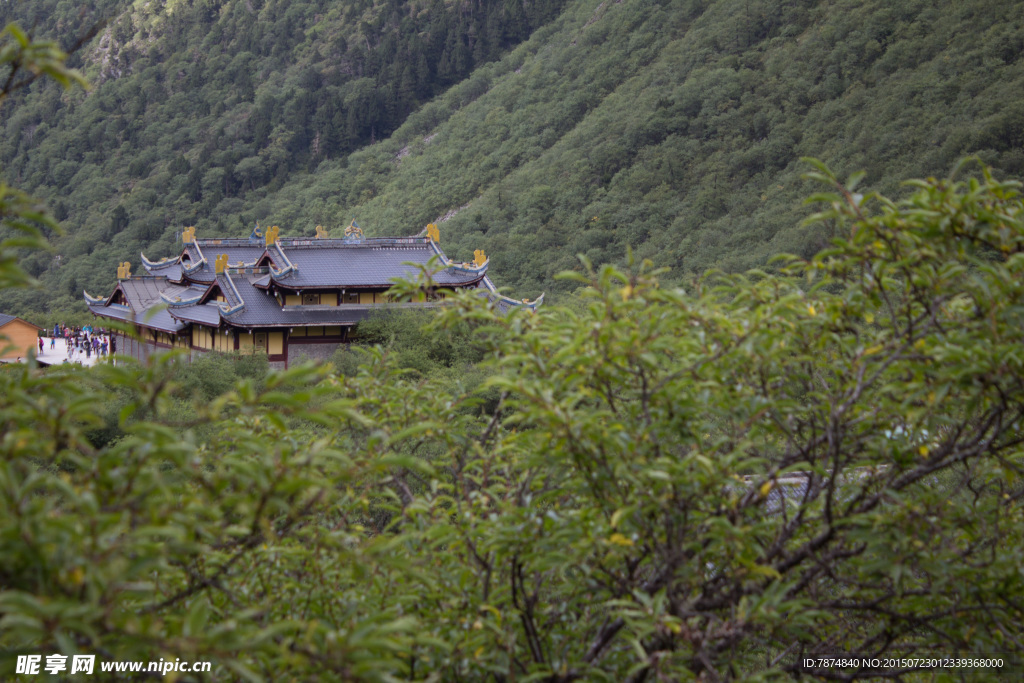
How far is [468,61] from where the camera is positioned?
279ft

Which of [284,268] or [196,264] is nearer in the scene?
[284,268]

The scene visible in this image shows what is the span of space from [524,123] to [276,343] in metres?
45.9

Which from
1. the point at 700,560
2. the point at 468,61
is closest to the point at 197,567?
the point at 700,560

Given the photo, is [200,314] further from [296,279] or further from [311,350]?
[311,350]

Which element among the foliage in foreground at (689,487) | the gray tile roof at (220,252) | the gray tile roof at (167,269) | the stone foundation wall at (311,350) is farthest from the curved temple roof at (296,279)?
the foliage in foreground at (689,487)

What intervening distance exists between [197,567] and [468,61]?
8843 cm

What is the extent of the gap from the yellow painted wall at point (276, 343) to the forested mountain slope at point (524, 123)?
2019cm

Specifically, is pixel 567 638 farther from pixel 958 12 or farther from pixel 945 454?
pixel 958 12

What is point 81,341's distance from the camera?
3928 centimetres

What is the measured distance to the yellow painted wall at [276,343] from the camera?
25234 mm

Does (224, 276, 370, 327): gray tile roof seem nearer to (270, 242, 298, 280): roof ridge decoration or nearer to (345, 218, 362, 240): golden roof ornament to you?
(270, 242, 298, 280): roof ridge decoration

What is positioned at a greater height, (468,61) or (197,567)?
(468,61)

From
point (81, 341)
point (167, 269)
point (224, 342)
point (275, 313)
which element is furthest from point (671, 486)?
point (81, 341)

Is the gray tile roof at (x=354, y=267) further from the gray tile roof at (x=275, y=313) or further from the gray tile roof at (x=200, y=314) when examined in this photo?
the gray tile roof at (x=200, y=314)
